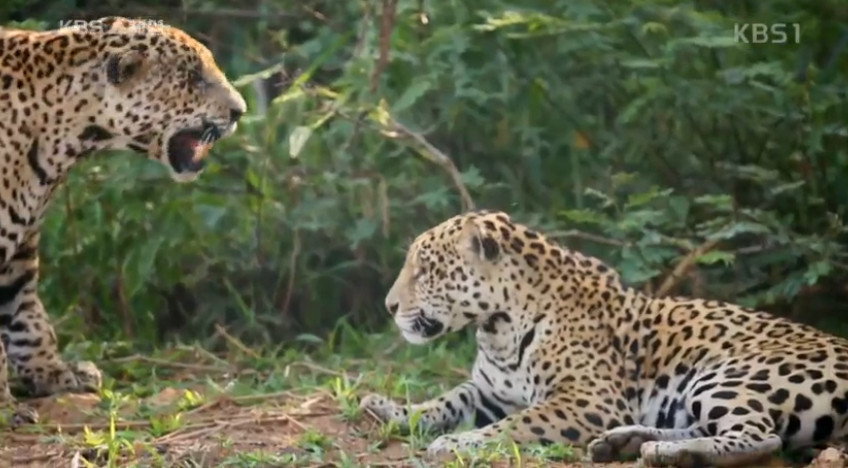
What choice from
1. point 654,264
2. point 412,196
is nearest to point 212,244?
point 412,196

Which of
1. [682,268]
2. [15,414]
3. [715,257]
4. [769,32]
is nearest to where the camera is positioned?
[15,414]

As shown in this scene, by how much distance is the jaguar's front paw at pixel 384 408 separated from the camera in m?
6.34

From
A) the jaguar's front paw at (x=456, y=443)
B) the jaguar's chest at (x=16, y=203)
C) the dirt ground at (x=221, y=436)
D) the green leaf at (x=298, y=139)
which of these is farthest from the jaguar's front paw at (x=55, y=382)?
the jaguar's front paw at (x=456, y=443)

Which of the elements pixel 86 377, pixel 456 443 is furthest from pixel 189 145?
pixel 456 443

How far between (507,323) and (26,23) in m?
3.04

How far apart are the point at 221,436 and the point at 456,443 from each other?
3.09 ft

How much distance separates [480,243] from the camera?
6.57 meters

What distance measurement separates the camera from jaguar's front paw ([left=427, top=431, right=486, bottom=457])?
5.85 m

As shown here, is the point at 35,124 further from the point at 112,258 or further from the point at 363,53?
the point at 363,53

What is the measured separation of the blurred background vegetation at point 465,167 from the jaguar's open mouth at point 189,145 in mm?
1073

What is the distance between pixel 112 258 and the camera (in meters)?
8.47

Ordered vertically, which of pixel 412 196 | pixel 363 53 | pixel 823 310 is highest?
pixel 363 53

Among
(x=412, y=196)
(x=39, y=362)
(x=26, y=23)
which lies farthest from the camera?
(x=412, y=196)

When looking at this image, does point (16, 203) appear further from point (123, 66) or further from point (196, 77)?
point (196, 77)
